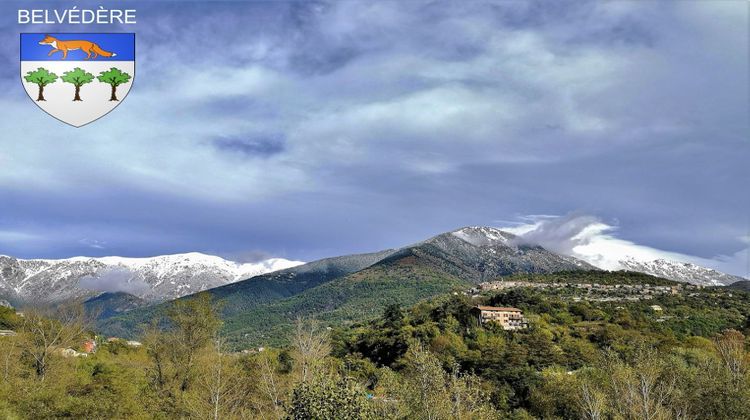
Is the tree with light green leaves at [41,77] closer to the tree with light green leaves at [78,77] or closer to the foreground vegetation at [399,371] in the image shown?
the tree with light green leaves at [78,77]

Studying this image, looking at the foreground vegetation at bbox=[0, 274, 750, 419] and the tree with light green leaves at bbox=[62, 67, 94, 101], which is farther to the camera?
the foreground vegetation at bbox=[0, 274, 750, 419]

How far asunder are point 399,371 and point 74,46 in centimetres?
7316

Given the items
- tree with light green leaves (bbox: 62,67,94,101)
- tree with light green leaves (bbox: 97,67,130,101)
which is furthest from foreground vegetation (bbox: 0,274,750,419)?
tree with light green leaves (bbox: 62,67,94,101)

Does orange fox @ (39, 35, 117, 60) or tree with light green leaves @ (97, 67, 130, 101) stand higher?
orange fox @ (39, 35, 117, 60)

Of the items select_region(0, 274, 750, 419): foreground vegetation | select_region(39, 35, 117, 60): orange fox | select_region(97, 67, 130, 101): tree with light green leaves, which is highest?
select_region(39, 35, 117, 60): orange fox

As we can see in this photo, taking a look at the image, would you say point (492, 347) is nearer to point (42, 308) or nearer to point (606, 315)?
point (606, 315)

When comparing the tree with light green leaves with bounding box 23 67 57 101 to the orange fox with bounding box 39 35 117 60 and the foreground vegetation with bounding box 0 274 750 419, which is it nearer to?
the orange fox with bounding box 39 35 117 60

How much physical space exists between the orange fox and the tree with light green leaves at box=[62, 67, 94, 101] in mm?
818

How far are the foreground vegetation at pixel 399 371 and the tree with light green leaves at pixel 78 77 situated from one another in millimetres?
15880

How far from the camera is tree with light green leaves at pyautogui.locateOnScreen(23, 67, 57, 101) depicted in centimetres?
2333

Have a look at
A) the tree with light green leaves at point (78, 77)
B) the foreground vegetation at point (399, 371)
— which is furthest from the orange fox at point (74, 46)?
the foreground vegetation at point (399, 371)

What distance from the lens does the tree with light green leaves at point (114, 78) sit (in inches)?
928

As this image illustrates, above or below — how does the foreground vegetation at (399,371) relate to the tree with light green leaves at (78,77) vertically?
below

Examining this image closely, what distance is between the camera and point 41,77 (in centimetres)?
2359
